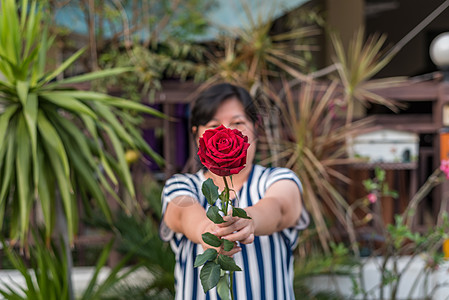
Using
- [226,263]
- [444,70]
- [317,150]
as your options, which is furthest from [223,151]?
[444,70]

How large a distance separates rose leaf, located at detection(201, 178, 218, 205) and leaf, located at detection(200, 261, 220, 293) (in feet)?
0.35

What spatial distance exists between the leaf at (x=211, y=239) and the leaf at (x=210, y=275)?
3cm

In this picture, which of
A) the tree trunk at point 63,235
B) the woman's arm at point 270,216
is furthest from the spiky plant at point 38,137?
the woman's arm at point 270,216

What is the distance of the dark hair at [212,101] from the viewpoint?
1.27m

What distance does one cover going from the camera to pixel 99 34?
441 centimetres

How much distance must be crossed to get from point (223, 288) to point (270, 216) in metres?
0.31

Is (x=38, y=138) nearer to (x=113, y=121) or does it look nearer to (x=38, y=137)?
(x=38, y=137)

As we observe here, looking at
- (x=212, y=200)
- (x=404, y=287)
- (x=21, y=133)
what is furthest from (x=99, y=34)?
(x=212, y=200)

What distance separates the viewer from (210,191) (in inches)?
32.0

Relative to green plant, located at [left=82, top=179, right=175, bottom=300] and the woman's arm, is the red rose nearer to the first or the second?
the woman's arm

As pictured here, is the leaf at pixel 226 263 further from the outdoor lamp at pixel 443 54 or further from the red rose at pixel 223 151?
the outdoor lamp at pixel 443 54

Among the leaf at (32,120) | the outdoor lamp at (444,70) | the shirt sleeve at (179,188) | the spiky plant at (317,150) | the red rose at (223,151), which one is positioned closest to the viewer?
the red rose at (223,151)

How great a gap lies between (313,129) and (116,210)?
1295mm

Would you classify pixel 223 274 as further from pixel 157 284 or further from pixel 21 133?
pixel 157 284
